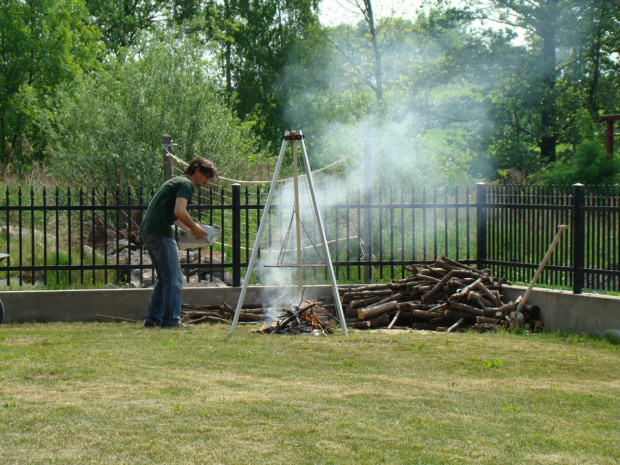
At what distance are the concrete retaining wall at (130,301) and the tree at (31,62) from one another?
21404 mm

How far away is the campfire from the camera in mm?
8156

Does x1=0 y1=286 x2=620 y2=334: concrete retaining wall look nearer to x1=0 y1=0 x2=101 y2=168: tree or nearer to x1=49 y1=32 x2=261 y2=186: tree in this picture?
x1=49 y1=32 x2=261 y2=186: tree

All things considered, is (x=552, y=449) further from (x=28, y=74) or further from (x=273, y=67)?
(x=273, y=67)

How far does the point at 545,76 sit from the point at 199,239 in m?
21.6

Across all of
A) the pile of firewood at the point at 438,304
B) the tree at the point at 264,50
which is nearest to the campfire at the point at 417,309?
the pile of firewood at the point at 438,304

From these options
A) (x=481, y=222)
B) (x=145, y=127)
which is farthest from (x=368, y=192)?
(x=145, y=127)

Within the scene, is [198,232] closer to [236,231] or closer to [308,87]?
[236,231]

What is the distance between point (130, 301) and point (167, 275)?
127cm

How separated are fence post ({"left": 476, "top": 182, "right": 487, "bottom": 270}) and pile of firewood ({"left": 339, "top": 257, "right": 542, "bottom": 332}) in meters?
0.77

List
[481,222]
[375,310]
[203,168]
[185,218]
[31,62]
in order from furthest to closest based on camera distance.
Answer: [31,62] < [481,222] < [375,310] < [203,168] < [185,218]

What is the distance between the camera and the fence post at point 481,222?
976 centimetres

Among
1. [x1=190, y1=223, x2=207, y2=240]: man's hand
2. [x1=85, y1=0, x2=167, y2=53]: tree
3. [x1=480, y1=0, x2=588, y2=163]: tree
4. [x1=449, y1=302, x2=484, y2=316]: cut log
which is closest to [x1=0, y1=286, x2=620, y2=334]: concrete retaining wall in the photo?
[x1=449, y1=302, x2=484, y2=316]: cut log

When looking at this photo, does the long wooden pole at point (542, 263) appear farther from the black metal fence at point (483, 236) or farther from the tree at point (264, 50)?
the tree at point (264, 50)

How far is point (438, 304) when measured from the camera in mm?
8633
